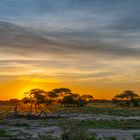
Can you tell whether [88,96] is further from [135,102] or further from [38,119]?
[38,119]

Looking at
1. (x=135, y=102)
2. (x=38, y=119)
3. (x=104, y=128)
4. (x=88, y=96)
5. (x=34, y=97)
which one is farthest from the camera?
(x=88, y=96)

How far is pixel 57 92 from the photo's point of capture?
152000 millimetres

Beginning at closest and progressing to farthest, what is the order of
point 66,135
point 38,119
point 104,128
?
point 66,135
point 104,128
point 38,119

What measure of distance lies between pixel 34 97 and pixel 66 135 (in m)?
96.5

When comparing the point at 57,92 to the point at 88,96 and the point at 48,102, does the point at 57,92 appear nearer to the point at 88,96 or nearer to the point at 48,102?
the point at 48,102

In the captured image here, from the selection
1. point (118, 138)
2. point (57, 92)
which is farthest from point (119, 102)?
point (118, 138)

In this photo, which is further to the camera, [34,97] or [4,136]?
[34,97]

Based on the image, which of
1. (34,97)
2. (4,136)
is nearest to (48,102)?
(34,97)

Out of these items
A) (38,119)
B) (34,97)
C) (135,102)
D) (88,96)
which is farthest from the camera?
(88,96)

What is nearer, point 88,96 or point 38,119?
point 38,119

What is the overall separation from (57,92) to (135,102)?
94.9 feet

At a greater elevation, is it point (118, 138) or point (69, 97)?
point (69, 97)

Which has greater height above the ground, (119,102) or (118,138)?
(119,102)

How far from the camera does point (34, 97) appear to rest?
124125mm
